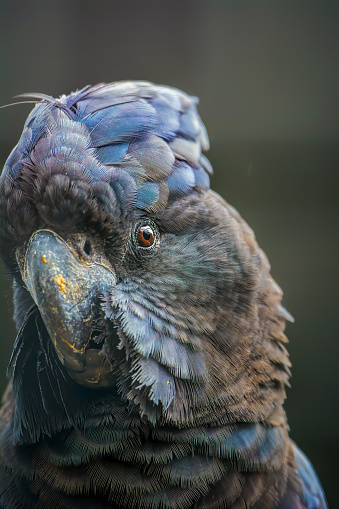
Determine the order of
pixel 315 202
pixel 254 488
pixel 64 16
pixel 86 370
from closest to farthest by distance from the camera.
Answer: pixel 86 370, pixel 254 488, pixel 64 16, pixel 315 202

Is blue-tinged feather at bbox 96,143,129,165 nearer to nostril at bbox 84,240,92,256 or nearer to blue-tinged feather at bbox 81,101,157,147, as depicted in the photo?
blue-tinged feather at bbox 81,101,157,147

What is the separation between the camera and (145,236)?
1039 millimetres

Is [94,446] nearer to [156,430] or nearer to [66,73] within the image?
[156,430]

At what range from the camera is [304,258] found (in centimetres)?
232

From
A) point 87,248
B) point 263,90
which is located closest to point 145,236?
point 87,248

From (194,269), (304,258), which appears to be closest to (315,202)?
(304,258)

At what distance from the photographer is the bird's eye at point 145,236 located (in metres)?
1.04

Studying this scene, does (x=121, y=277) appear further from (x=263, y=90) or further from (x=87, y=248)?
(x=263, y=90)

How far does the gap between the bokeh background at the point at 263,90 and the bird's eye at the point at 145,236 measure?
1.19 m

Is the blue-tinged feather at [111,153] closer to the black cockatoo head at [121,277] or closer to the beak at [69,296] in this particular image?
the black cockatoo head at [121,277]

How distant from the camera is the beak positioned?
93 centimetres

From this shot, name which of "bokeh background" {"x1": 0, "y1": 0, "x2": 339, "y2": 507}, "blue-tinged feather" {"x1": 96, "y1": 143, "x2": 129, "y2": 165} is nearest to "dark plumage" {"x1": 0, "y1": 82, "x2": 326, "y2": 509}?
"blue-tinged feather" {"x1": 96, "y1": 143, "x2": 129, "y2": 165}

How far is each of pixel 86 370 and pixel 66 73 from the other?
150 centimetres

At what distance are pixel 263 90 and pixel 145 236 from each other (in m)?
1.46
